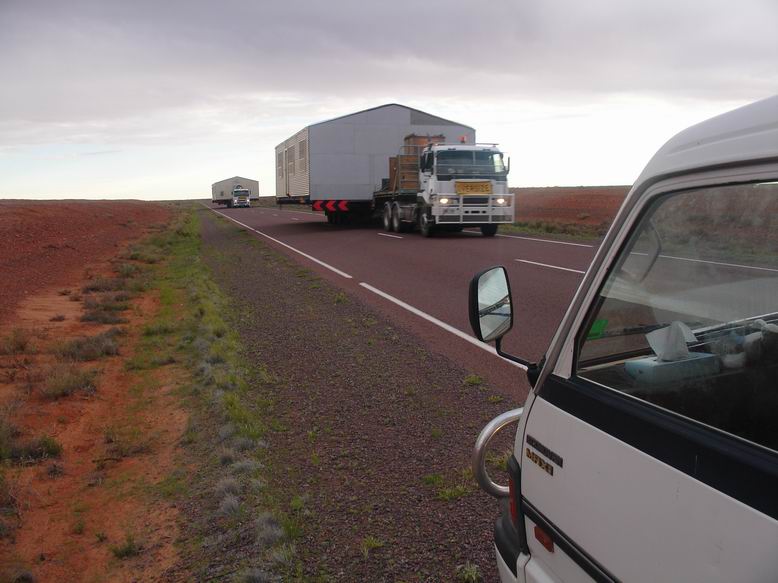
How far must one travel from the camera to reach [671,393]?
179 centimetres

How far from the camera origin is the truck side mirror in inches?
94.3

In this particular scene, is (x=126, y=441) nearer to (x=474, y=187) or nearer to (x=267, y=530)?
(x=267, y=530)

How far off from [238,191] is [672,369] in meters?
87.3

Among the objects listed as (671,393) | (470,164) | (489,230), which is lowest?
(489,230)

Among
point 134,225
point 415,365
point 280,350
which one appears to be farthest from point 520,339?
point 134,225

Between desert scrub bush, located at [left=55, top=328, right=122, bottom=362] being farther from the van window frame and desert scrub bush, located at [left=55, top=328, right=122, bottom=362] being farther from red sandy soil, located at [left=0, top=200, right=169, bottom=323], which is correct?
the van window frame

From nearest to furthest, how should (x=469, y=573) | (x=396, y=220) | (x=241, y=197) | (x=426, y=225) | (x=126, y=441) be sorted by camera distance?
1. (x=469, y=573)
2. (x=126, y=441)
3. (x=426, y=225)
4. (x=396, y=220)
5. (x=241, y=197)

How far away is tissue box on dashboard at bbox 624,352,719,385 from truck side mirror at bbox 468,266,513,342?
0.52 m

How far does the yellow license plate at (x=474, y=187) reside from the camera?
2150cm

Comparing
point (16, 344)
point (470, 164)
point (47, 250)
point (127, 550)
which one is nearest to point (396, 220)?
point (470, 164)

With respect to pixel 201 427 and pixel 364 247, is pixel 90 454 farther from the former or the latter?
pixel 364 247

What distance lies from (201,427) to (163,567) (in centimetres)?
211

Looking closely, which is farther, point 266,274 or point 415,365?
point 266,274

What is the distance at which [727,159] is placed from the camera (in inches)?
60.4
